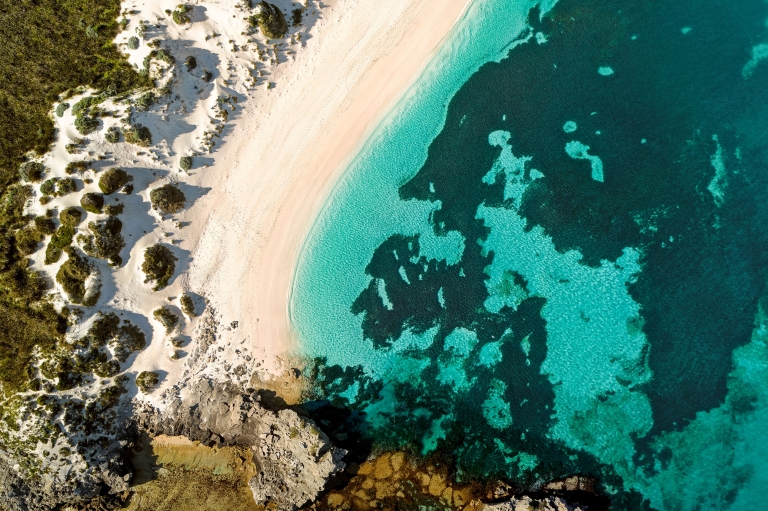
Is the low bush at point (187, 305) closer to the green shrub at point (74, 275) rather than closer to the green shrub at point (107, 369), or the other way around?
the green shrub at point (107, 369)

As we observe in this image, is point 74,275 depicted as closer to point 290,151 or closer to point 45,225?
point 45,225

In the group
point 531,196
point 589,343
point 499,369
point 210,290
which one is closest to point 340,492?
point 499,369

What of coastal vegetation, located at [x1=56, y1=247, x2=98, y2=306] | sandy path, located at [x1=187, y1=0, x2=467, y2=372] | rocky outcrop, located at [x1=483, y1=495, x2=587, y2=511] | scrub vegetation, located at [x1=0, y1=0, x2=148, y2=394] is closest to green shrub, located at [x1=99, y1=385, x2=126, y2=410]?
scrub vegetation, located at [x1=0, y1=0, x2=148, y2=394]

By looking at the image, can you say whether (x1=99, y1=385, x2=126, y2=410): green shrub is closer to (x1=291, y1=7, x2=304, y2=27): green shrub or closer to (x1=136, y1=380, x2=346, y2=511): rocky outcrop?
(x1=136, y1=380, x2=346, y2=511): rocky outcrop

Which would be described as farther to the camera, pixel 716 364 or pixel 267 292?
pixel 267 292

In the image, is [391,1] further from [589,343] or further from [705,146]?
[589,343]

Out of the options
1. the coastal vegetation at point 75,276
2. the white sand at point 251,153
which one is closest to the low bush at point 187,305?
the white sand at point 251,153

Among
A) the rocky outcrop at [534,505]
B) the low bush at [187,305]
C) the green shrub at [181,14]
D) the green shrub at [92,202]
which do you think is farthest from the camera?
the low bush at [187,305]
